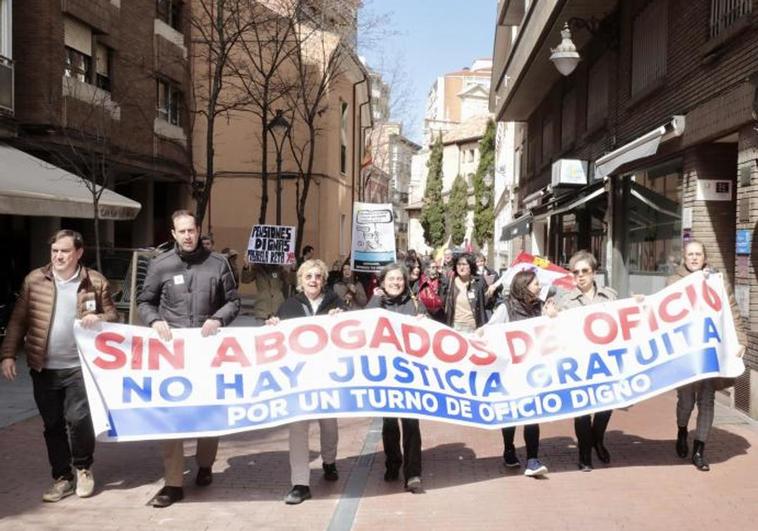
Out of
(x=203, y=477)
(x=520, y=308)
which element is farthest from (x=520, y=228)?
(x=203, y=477)

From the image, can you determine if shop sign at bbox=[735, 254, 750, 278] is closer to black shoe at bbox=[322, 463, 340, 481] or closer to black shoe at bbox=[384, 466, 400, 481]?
black shoe at bbox=[384, 466, 400, 481]

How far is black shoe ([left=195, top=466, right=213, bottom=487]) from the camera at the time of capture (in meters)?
6.38

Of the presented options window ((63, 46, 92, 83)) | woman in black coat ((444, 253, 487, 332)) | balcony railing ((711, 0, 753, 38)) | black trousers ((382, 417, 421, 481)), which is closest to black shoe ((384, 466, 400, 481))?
black trousers ((382, 417, 421, 481))

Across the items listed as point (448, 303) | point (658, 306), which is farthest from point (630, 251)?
point (658, 306)

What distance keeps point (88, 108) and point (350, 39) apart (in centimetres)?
797

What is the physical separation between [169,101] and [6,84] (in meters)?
7.81

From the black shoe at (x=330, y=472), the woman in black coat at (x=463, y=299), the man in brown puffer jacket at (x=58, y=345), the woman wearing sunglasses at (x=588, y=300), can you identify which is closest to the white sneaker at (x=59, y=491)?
the man in brown puffer jacket at (x=58, y=345)

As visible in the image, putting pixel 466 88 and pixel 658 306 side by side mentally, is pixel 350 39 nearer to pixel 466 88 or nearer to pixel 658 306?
pixel 658 306

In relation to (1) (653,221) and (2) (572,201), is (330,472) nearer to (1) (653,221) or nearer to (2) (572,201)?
(1) (653,221)

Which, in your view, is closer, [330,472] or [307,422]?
[307,422]

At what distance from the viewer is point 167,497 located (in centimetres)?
587

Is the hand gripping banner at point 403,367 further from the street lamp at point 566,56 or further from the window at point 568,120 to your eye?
the window at point 568,120

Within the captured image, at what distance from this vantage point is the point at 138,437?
588 cm

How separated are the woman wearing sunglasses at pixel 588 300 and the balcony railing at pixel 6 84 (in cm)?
1227
